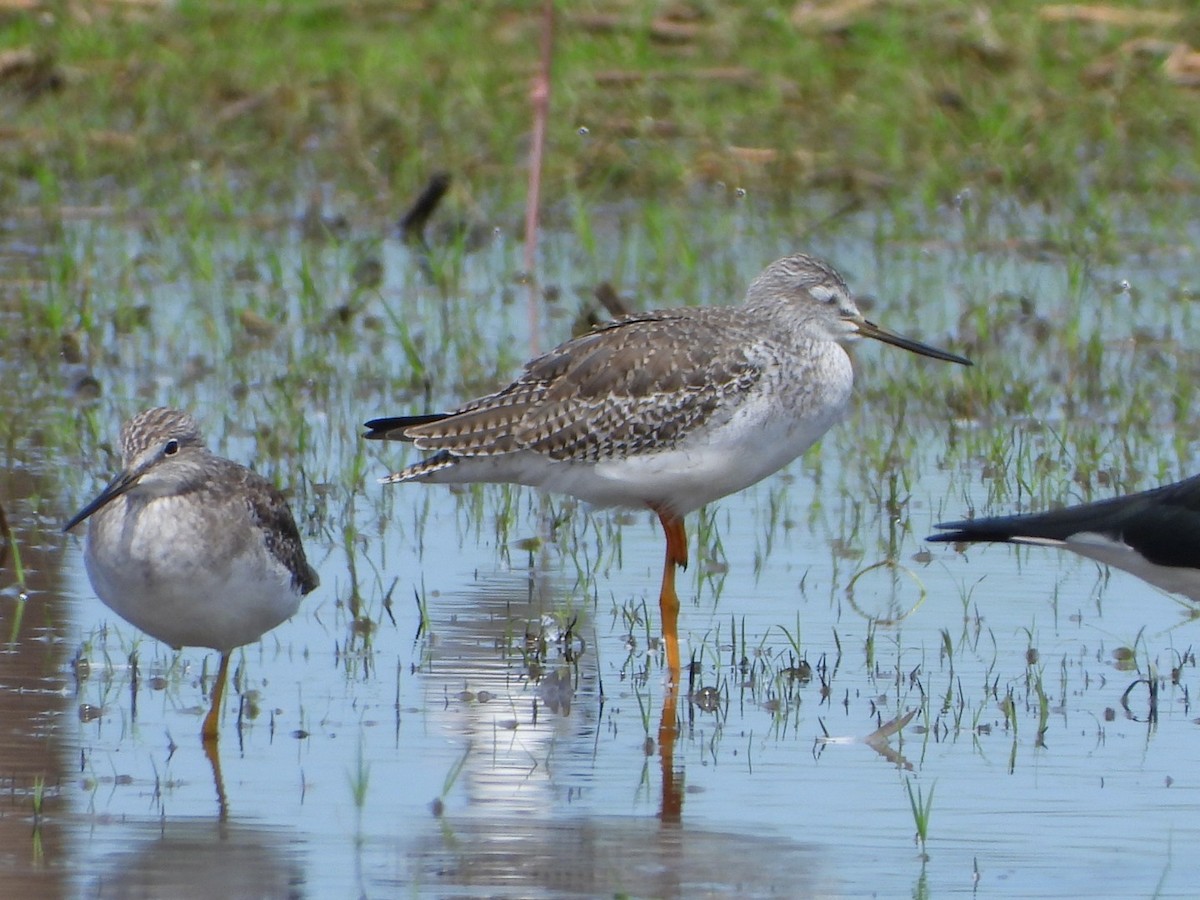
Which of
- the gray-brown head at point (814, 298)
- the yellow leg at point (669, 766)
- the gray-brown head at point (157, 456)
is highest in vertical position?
the gray-brown head at point (814, 298)

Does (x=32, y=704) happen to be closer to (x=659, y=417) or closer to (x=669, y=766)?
(x=669, y=766)

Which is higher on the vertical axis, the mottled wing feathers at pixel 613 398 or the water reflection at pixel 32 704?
the mottled wing feathers at pixel 613 398

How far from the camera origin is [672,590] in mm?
7867

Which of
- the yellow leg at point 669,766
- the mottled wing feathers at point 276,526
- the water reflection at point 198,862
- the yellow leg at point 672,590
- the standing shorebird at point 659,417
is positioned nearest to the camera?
the water reflection at point 198,862

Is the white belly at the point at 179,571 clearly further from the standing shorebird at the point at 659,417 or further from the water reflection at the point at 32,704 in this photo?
the standing shorebird at the point at 659,417

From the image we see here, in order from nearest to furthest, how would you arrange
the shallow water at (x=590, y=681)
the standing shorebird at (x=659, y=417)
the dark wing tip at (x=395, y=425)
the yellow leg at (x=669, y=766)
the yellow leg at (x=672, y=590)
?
the shallow water at (x=590, y=681)
the yellow leg at (x=669, y=766)
the yellow leg at (x=672, y=590)
the standing shorebird at (x=659, y=417)
the dark wing tip at (x=395, y=425)

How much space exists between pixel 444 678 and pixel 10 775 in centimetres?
147

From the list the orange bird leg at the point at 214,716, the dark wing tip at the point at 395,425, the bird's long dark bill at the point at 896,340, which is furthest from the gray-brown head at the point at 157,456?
the bird's long dark bill at the point at 896,340

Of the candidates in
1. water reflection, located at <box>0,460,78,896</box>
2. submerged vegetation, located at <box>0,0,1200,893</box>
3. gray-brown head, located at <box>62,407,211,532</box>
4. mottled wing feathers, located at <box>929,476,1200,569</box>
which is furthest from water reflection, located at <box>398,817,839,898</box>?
mottled wing feathers, located at <box>929,476,1200,569</box>

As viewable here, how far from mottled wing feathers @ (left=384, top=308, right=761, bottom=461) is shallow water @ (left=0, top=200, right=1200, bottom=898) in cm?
51

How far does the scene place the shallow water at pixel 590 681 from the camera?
5898 mm

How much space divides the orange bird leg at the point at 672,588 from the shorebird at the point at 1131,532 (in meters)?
0.88

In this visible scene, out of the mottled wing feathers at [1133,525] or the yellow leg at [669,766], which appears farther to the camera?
the mottled wing feathers at [1133,525]

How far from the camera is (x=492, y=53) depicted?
17859 mm
